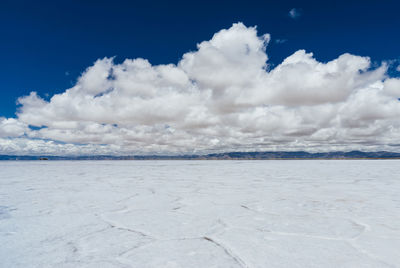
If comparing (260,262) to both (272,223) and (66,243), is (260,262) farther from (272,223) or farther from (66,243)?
(66,243)

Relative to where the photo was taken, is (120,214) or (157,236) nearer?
(157,236)

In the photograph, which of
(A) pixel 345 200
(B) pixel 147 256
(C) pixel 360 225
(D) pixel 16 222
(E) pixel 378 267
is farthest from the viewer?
(A) pixel 345 200

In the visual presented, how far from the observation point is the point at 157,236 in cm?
259

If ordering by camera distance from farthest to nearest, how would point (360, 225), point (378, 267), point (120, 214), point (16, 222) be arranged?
point (120, 214) → point (16, 222) → point (360, 225) → point (378, 267)

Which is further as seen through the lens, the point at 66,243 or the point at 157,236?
the point at 157,236

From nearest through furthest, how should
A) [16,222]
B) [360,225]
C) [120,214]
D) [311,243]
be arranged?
[311,243]
[360,225]
[16,222]
[120,214]

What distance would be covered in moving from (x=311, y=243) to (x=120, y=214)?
2.56m

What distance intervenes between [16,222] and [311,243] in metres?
3.50

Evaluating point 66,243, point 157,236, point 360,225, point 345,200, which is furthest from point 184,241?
point 345,200

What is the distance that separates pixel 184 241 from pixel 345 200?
3.70 meters

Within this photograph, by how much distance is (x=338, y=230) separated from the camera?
9.12 feet

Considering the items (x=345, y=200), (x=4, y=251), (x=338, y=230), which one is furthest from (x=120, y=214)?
(x=345, y=200)

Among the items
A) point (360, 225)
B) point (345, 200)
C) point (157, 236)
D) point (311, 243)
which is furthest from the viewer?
point (345, 200)

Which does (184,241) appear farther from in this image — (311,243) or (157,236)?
(311,243)
